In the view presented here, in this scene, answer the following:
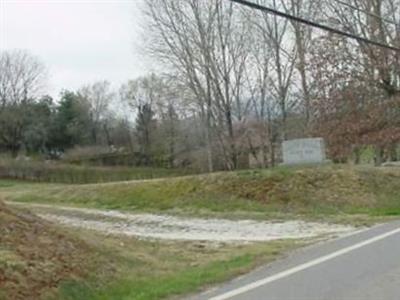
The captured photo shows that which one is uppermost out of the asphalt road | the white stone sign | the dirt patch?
the white stone sign

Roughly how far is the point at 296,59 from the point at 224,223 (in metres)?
29.3

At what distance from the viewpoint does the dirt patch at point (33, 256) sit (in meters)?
7.89

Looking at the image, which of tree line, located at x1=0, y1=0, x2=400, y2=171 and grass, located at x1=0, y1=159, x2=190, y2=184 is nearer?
tree line, located at x1=0, y1=0, x2=400, y2=171

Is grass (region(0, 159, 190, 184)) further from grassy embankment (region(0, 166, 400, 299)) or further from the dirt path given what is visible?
the dirt path

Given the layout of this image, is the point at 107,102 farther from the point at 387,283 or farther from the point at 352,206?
the point at 387,283

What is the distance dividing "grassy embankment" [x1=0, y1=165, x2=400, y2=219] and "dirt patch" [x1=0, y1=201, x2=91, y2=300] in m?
9.85

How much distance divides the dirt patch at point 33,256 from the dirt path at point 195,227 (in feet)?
16.8

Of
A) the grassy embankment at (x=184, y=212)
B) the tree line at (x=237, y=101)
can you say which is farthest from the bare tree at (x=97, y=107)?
the grassy embankment at (x=184, y=212)

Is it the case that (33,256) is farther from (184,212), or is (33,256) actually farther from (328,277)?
(184,212)

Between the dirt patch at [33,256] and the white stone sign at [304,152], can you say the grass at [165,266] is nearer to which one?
the dirt patch at [33,256]

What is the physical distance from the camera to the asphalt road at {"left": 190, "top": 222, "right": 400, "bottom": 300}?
7.66m

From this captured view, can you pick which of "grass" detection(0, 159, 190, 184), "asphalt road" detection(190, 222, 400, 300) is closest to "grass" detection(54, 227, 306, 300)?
"asphalt road" detection(190, 222, 400, 300)

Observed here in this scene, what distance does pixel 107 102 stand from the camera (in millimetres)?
97125

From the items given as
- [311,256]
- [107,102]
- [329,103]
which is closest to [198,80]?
[329,103]
